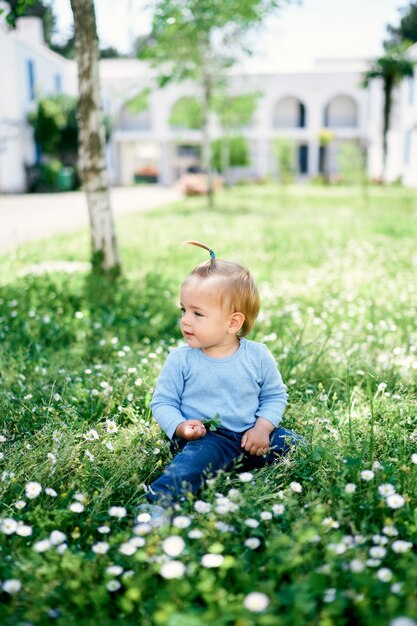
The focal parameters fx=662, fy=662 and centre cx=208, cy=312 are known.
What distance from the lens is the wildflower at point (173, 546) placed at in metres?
1.88

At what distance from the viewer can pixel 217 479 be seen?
238 centimetres

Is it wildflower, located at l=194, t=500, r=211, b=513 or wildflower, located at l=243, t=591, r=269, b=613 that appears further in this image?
wildflower, located at l=194, t=500, r=211, b=513

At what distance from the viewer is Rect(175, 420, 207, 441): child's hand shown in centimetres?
278

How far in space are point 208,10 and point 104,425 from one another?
46.4 feet

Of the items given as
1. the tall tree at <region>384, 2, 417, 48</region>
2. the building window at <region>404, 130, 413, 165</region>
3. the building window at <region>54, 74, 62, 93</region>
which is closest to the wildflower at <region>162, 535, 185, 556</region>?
the building window at <region>404, 130, 413, 165</region>

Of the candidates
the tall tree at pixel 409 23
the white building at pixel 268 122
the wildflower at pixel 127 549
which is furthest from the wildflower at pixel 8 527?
the tall tree at pixel 409 23

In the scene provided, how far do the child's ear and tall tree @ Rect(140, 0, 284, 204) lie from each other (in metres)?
11.0

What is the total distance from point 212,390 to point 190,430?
26cm

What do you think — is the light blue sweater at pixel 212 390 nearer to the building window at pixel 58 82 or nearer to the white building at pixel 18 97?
the white building at pixel 18 97

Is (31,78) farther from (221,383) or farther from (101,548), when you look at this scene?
(101,548)

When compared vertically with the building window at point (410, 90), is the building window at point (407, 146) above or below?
below

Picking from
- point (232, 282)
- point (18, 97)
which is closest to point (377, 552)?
point (232, 282)

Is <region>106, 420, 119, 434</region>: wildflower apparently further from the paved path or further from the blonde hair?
the paved path

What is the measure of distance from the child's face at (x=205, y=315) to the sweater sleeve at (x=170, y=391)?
127 mm
